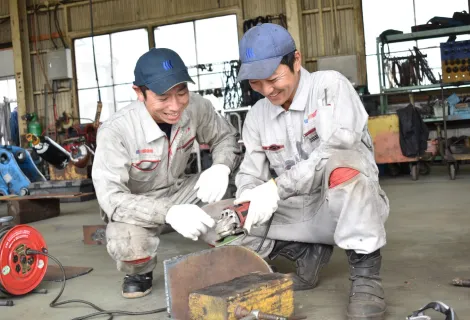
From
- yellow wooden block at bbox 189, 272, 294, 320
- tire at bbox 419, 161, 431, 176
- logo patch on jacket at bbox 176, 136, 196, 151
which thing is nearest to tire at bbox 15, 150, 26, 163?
logo patch on jacket at bbox 176, 136, 196, 151

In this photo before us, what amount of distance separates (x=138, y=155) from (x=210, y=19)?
7.52 m

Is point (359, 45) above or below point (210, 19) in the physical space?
below

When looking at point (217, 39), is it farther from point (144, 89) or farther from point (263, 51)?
point (263, 51)

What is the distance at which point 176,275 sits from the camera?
70.2 inches

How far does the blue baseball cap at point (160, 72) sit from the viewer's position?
7.48ft

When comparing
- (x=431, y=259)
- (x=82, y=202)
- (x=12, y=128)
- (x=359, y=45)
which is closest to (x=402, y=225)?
(x=431, y=259)

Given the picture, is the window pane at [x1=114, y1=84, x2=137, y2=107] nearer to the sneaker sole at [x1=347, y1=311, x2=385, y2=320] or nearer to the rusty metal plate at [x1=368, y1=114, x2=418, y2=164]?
the rusty metal plate at [x1=368, y1=114, x2=418, y2=164]

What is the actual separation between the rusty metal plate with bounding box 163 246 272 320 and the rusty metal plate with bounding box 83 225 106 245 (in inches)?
79.3

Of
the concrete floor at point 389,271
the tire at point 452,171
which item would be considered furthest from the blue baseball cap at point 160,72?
the tire at point 452,171

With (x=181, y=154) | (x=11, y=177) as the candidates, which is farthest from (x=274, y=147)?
(x=11, y=177)

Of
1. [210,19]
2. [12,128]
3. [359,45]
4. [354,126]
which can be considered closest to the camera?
[354,126]

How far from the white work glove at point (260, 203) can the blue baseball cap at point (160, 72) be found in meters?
0.62

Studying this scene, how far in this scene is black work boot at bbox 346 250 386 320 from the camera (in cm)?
182

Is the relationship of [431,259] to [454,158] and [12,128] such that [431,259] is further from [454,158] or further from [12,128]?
[12,128]
